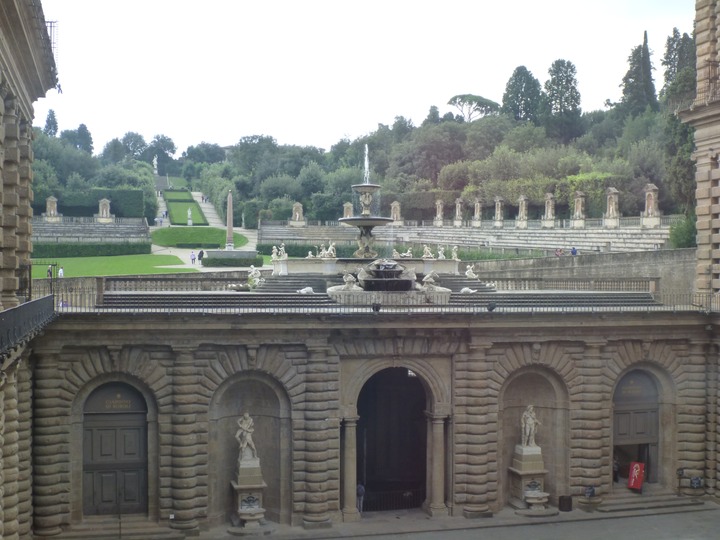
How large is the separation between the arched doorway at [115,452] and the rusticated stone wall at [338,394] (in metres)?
0.30

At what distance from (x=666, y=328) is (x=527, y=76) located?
87316 millimetres

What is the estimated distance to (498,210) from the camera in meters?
76.9

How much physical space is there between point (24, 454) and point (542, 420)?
14167mm

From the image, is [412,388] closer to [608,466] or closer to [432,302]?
[432,302]

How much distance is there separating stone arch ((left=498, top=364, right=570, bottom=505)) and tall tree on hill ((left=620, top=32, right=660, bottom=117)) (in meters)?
72.9

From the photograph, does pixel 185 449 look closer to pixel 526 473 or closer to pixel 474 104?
pixel 526 473

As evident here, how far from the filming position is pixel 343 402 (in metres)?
23.4

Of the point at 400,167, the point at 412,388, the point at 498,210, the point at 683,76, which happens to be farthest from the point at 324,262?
the point at 400,167

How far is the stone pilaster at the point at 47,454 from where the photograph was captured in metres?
21.5

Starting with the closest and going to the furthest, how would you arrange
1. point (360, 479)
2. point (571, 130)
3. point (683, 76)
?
1. point (360, 479)
2. point (683, 76)
3. point (571, 130)

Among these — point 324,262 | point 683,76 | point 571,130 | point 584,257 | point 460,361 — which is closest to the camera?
point 460,361

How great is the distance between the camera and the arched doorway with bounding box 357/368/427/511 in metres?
27.0

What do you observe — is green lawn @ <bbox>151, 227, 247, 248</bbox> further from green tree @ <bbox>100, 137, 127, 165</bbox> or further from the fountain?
green tree @ <bbox>100, 137, 127, 165</bbox>

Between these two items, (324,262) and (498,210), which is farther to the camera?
(498,210)
